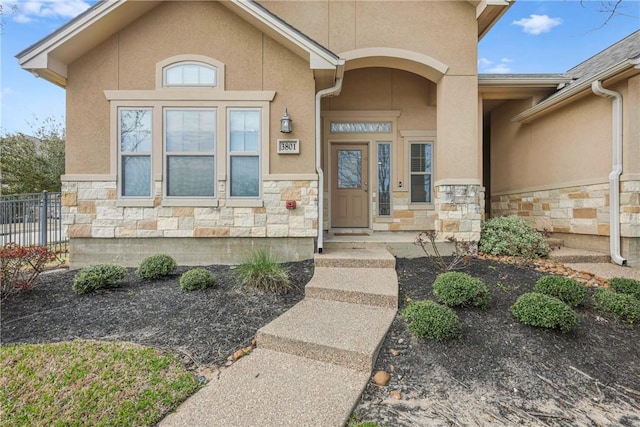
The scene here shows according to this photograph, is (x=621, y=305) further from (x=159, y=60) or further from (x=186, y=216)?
(x=159, y=60)

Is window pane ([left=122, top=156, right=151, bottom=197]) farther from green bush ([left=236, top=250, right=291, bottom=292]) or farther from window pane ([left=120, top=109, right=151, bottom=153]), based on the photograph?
green bush ([left=236, top=250, right=291, bottom=292])

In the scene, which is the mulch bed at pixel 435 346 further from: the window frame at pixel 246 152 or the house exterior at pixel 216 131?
the window frame at pixel 246 152

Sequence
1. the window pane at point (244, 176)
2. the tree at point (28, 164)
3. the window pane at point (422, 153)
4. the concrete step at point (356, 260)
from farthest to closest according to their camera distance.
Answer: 1. the tree at point (28, 164)
2. the window pane at point (422, 153)
3. the window pane at point (244, 176)
4. the concrete step at point (356, 260)

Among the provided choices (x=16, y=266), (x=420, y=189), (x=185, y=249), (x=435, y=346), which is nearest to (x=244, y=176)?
(x=185, y=249)

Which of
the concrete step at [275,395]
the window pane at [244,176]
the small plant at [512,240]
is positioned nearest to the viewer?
the concrete step at [275,395]

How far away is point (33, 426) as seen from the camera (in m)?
1.84

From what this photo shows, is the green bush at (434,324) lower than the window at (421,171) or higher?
lower

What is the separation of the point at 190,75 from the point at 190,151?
1.31 meters

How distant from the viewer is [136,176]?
5.07 meters

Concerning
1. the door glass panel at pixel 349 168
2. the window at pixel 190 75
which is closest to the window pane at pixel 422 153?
the door glass panel at pixel 349 168

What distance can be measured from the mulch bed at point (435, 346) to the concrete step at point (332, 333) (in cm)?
16

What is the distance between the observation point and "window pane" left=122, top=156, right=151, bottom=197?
5.07 meters

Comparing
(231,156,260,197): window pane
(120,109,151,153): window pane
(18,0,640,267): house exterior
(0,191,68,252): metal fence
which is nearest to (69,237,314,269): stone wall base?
(18,0,640,267): house exterior

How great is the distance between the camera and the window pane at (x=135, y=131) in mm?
5039
